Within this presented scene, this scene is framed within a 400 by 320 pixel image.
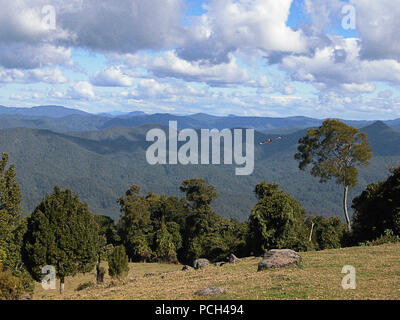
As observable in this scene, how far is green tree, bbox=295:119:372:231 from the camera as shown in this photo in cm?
3759

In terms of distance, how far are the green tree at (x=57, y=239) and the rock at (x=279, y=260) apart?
39.2 feet

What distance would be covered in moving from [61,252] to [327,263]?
15.5 m

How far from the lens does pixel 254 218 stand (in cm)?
3192

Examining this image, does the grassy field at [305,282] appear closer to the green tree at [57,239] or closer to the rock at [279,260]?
the rock at [279,260]

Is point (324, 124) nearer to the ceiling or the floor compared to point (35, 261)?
nearer to the ceiling

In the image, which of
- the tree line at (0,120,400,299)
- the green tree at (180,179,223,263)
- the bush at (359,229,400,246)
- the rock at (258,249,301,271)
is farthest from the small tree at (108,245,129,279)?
the green tree at (180,179,223,263)

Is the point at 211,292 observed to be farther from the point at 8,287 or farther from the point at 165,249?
the point at 165,249

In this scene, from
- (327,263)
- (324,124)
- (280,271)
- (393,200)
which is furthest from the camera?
(324,124)

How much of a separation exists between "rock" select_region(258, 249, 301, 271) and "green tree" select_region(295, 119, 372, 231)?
1868 cm

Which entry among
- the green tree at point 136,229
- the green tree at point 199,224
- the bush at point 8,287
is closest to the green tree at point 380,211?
the green tree at point 199,224

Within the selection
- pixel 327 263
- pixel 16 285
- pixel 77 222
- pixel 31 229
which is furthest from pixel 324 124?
pixel 16 285

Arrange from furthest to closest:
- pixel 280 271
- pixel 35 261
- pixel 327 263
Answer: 1. pixel 35 261
2. pixel 327 263
3. pixel 280 271

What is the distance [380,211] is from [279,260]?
16.4m
